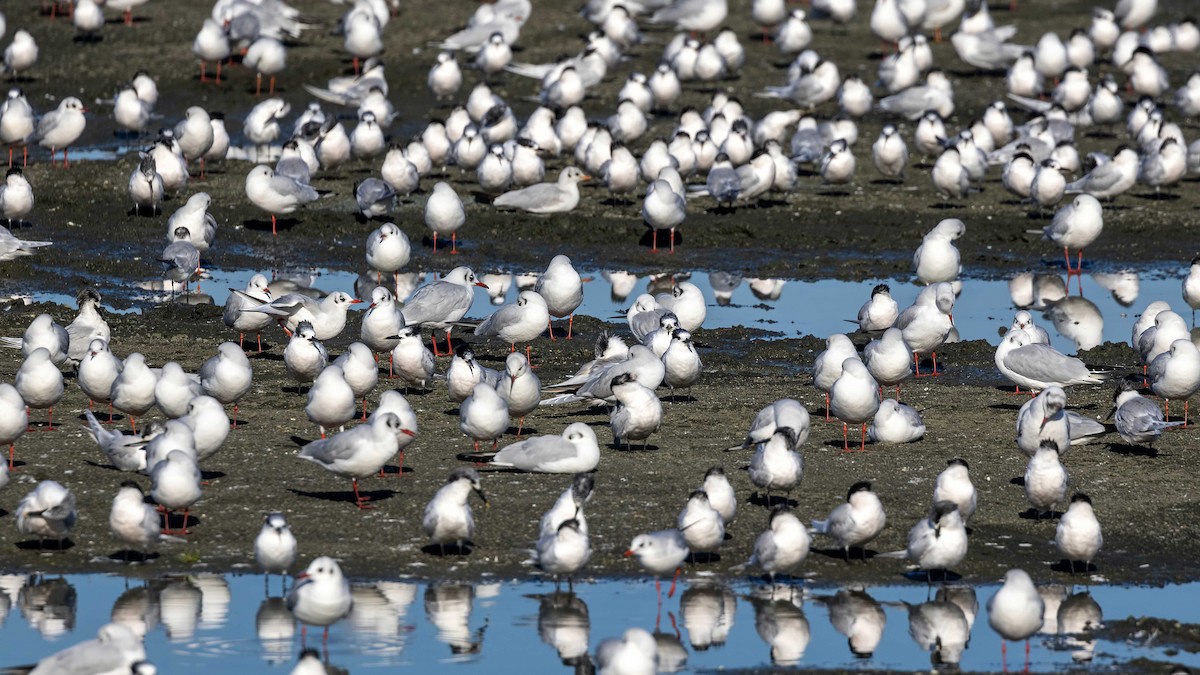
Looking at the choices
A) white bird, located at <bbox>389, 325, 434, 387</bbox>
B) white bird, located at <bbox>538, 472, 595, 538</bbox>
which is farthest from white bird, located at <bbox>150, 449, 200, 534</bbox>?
white bird, located at <bbox>389, 325, 434, 387</bbox>

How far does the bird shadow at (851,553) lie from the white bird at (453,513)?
2285mm

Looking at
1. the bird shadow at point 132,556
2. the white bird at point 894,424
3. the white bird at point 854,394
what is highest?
the white bird at point 854,394

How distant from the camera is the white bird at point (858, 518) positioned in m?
12.1

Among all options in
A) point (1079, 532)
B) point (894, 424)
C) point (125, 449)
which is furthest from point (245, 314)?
point (1079, 532)

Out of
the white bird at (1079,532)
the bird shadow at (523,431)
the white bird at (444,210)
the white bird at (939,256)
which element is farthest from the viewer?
the white bird at (444,210)

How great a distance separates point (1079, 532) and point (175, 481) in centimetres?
564

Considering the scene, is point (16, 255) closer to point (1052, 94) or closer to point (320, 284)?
point (320, 284)

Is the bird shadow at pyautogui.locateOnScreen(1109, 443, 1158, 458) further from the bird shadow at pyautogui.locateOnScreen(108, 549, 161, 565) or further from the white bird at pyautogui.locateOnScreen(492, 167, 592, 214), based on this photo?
the white bird at pyautogui.locateOnScreen(492, 167, 592, 214)

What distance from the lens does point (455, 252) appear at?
23250 millimetres

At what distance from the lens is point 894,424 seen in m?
15.2

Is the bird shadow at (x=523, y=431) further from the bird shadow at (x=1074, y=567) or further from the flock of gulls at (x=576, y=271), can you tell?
the bird shadow at (x=1074, y=567)

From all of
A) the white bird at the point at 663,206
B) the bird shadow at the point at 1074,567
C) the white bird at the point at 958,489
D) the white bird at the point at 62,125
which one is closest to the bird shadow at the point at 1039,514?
the white bird at the point at 958,489

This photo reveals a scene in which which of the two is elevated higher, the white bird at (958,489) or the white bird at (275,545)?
the white bird at (958,489)

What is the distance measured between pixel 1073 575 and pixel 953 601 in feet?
3.25
